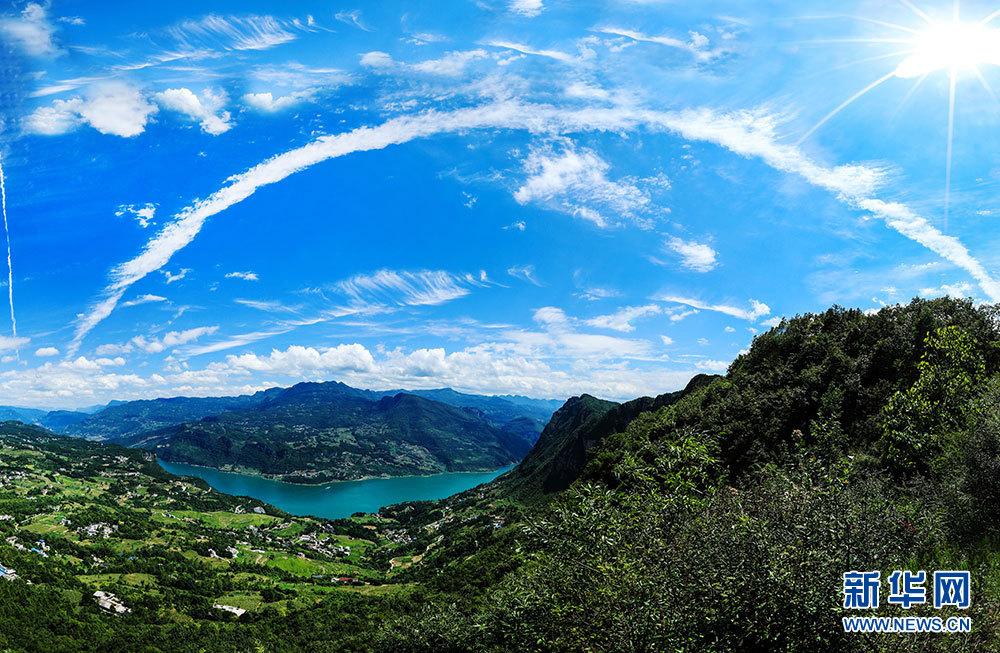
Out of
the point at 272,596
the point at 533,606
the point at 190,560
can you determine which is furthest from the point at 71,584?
the point at 533,606

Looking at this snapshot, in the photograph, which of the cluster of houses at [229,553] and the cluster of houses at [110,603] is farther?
the cluster of houses at [229,553]

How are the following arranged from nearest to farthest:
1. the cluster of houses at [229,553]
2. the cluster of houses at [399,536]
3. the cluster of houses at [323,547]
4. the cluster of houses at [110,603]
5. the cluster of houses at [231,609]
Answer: the cluster of houses at [110,603], the cluster of houses at [231,609], the cluster of houses at [229,553], the cluster of houses at [323,547], the cluster of houses at [399,536]

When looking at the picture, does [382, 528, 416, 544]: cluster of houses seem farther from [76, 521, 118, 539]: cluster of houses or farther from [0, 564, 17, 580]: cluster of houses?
[0, 564, 17, 580]: cluster of houses

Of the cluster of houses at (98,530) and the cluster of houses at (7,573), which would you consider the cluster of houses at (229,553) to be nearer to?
the cluster of houses at (98,530)

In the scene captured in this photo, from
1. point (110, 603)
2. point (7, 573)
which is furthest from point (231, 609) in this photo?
point (7, 573)

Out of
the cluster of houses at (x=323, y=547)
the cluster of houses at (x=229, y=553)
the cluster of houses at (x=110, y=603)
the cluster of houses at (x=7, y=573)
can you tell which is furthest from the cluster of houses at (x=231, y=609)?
the cluster of houses at (x=323, y=547)

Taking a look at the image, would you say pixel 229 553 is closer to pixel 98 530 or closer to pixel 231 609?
pixel 231 609

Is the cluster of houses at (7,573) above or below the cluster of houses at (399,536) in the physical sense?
above

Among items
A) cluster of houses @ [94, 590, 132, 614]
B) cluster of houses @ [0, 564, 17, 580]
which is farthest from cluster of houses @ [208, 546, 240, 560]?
cluster of houses @ [0, 564, 17, 580]
